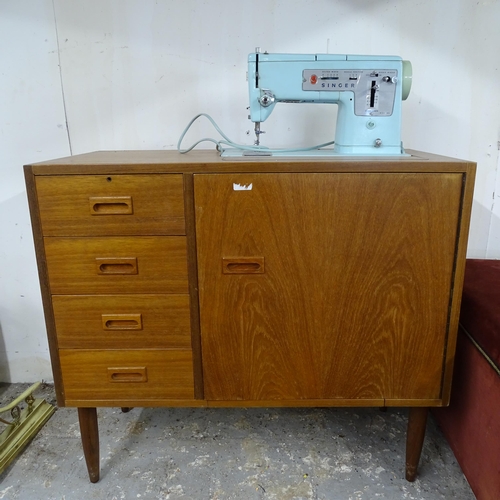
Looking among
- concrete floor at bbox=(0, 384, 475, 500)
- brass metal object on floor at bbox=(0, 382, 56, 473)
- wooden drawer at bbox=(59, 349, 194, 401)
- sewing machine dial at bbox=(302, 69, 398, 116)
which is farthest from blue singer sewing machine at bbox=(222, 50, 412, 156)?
brass metal object on floor at bbox=(0, 382, 56, 473)

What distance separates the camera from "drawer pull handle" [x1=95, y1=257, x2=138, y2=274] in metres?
0.99

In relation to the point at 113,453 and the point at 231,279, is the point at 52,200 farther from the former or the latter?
the point at 113,453

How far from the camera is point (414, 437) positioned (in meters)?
1.15

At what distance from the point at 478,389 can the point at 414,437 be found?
224 mm

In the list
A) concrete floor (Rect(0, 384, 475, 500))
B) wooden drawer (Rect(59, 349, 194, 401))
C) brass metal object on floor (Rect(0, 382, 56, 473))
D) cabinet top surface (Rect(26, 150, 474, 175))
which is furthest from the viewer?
brass metal object on floor (Rect(0, 382, 56, 473))

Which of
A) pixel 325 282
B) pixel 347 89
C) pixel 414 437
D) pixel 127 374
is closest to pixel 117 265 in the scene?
pixel 127 374

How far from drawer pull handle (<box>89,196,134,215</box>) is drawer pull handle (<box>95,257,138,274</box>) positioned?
11cm

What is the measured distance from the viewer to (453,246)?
3.18 feet

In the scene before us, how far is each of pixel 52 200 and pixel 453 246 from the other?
925 mm

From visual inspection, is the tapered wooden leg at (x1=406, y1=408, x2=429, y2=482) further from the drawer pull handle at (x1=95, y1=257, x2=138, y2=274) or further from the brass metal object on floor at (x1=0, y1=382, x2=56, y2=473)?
the brass metal object on floor at (x1=0, y1=382, x2=56, y2=473)

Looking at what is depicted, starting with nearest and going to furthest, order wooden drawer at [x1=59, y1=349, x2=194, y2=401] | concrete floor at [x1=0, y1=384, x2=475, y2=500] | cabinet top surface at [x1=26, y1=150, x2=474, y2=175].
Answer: cabinet top surface at [x1=26, y1=150, x2=474, y2=175], wooden drawer at [x1=59, y1=349, x2=194, y2=401], concrete floor at [x1=0, y1=384, x2=475, y2=500]

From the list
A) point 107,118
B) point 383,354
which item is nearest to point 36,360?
point 107,118

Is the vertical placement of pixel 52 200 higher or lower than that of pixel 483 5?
lower

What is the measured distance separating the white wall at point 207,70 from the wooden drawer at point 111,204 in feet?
1.95
